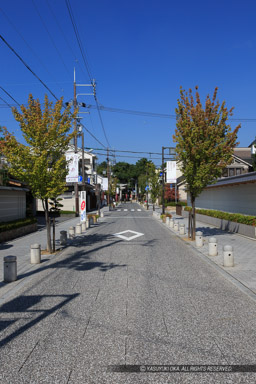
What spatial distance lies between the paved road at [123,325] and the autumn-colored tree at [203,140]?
7.59 metres

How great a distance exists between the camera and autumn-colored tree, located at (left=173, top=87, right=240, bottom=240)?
17125 mm

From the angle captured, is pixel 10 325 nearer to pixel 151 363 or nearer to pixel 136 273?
pixel 151 363

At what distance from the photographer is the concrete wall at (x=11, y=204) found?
22.2 m

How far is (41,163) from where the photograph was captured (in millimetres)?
13523

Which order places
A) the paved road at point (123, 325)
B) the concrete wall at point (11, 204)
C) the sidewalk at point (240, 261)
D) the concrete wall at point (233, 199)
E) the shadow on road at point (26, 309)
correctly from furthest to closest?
1. the concrete wall at point (11, 204)
2. the concrete wall at point (233, 199)
3. the sidewalk at point (240, 261)
4. the shadow on road at point (26, 309)
5. the paved road at point (123, 325)

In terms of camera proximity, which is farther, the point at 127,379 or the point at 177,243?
the point at 177,243

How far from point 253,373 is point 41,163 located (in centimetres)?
1101

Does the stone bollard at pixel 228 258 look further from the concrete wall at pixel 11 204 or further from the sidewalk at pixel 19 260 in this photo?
the concrete wall at pixel 11 204

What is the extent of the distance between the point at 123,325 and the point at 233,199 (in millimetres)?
21352

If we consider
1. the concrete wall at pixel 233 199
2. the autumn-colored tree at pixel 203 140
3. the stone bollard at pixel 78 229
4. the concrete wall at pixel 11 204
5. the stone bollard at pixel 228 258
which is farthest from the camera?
the stone bollard at pixel 78 229

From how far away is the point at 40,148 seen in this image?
13.9 metres

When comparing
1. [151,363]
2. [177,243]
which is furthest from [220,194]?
[151,363]

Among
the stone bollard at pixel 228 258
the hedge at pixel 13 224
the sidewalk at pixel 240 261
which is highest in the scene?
the hedge at pixel 13 224

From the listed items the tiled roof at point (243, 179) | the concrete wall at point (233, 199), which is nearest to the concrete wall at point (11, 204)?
the tiled roof at point (243, 179)
